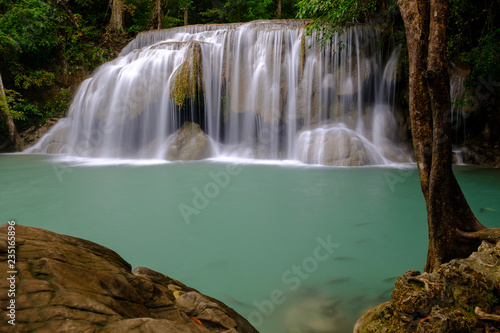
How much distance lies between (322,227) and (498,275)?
286 centimetres

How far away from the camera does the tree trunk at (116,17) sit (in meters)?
18.3

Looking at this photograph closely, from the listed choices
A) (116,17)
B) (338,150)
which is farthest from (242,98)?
(116,17)

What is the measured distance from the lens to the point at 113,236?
14.8ft

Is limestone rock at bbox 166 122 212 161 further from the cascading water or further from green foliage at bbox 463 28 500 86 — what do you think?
green foliage at bbox 463 28 500 86

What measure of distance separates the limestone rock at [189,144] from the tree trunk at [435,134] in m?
9.67

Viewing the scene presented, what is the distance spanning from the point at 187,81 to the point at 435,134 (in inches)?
419

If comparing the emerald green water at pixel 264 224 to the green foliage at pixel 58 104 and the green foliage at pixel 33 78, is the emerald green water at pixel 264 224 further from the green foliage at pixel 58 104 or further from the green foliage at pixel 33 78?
the green foliage at pixel 33 78

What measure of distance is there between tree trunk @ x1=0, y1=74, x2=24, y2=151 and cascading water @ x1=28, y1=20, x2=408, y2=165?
116 inches

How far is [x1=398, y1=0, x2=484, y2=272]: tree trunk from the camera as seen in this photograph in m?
2.37

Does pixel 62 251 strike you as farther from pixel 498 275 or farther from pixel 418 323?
pixel 498 275

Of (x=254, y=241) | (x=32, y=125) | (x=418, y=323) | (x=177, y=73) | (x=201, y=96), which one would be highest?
(x=177, y=73)

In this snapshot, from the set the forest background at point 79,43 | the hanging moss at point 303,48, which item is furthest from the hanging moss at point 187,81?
the forest background at point 79,43

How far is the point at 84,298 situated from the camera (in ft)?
4.60

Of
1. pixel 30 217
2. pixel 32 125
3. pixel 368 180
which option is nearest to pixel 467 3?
pixel 368 180
